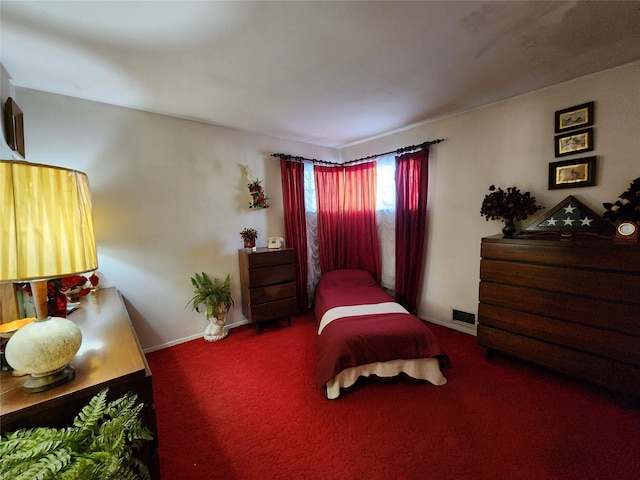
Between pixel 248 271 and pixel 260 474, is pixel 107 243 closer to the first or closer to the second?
pixel 248 271

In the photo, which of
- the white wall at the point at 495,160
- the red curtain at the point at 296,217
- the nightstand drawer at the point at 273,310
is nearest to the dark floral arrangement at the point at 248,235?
the red curtain at the point at 296,217

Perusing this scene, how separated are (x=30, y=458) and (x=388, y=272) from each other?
3239 mm

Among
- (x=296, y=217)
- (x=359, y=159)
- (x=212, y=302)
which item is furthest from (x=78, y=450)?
(x=359, y=159)

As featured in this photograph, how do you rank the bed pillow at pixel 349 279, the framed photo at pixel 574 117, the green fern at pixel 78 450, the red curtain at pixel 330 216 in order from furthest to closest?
the red curtain at pixel 330 216 < the bed pillow at pixel 349 279 < the framed photo at pixel 574 117 < the green fern at pixel 78 450

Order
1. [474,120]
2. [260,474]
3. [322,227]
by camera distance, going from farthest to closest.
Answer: [322,227] < [474,120] < [260,474]

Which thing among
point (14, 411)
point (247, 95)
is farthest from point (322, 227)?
point (14, 411)

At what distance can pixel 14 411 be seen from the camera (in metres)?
0.73

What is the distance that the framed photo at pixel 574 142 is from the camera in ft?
6.57

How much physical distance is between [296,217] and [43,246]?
274cm

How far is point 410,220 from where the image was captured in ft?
10.1

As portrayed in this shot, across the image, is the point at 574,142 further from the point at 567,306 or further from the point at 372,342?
the point at 372,342

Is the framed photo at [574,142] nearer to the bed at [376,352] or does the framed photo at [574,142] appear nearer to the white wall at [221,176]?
the white wall at [221,176]

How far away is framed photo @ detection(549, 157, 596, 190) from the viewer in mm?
2002

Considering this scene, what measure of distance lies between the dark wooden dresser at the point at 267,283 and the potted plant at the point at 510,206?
210 cm
